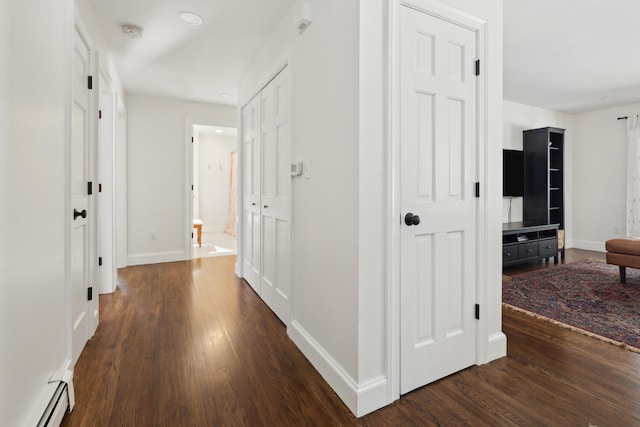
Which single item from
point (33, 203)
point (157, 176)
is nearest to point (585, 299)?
point (33, 203)

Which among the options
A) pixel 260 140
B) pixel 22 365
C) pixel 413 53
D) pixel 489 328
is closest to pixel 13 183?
pixel 22 365

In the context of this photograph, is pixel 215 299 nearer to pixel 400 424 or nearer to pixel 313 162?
pixel 313 162

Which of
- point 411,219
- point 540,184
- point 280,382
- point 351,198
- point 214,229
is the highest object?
point 540,184

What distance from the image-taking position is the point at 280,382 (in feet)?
6.03

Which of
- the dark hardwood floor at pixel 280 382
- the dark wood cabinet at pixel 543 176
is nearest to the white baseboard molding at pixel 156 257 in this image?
the dark hardwood floor at pixel 280 382

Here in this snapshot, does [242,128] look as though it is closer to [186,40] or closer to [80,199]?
[186,40]

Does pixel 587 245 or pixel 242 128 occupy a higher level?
pixel 242 128

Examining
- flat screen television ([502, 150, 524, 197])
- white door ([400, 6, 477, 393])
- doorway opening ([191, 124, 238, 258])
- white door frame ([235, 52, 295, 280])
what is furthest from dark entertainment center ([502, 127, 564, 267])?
doorway opening ([191, 124, 238, 258])

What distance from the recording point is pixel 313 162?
6.81ft

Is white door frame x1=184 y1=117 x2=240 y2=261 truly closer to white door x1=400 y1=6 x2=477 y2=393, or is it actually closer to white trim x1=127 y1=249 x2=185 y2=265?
white trim x1=127 y1=249 x2=185 y2=265

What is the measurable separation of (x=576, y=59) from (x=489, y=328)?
356cm

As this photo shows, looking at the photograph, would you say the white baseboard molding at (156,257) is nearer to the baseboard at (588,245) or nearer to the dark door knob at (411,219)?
the dark door knob at (411,219)

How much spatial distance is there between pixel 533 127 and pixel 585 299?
147 inches

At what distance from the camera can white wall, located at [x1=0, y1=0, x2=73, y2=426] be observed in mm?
1137
